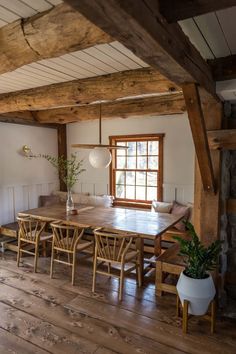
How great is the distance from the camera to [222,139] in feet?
8.11

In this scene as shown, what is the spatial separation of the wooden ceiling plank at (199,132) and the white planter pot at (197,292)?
86 centimetres

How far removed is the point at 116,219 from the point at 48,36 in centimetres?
265

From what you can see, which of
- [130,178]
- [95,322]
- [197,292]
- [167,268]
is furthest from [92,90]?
[130,178]

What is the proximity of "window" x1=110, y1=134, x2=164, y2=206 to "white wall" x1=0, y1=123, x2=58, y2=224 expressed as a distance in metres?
1.47

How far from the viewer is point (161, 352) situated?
2189 millimetres

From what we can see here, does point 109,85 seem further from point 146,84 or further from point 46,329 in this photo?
point 46,329

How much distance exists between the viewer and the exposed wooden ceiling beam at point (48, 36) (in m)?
1.43

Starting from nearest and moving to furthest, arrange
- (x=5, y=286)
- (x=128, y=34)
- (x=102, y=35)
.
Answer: (x=128, y=34)
(x=102, y=35)
(x=5, y=286)

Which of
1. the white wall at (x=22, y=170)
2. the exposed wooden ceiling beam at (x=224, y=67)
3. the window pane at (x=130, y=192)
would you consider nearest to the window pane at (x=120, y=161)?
the window pane at (x=130, y=192)

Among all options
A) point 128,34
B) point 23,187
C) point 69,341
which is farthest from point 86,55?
point 23,187

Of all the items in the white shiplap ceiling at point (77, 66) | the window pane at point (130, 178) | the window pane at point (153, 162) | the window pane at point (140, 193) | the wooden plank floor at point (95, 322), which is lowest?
the wooden plank floor at point (95, 322)

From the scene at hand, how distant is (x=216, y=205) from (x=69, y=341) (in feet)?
6.10

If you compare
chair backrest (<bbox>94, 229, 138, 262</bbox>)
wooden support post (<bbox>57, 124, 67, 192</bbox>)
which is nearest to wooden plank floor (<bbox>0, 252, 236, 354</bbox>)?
chair backrest (<bbox>94, 229, 138, 262</bbox>)

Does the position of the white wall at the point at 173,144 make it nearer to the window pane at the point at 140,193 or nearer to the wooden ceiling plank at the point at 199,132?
Result: the window pane at the point at 140,193
